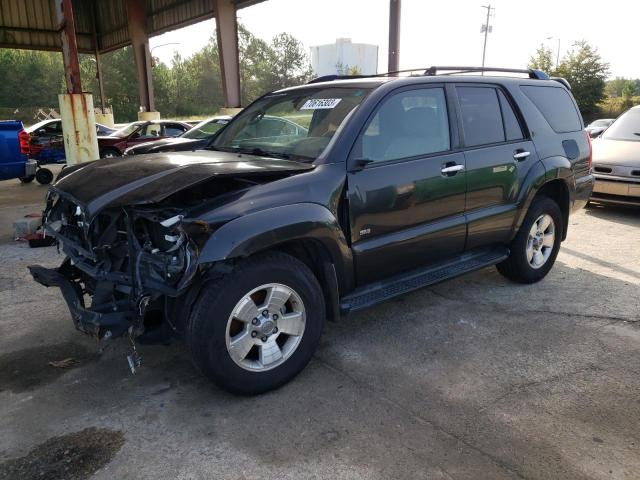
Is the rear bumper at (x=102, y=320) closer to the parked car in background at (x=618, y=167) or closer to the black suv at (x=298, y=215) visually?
the black suv at (x=298, y=215)

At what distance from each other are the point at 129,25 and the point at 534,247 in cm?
2020

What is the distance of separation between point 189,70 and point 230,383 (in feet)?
315

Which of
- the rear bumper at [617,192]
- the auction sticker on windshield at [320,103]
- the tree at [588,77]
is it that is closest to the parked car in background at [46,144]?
the auction sticker on windshield at [320,103]

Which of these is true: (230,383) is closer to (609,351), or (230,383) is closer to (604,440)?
(604,440)

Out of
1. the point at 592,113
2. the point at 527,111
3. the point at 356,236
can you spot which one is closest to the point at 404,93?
the point at 356,236

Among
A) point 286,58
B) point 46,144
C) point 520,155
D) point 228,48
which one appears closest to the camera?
point 520,155

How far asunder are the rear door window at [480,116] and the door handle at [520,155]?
0.17 meters

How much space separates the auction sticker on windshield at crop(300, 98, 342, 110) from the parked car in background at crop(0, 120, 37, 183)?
6.51 metres

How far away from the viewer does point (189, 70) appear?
9125 cm

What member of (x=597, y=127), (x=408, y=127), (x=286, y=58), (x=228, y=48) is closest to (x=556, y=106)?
(x=408, y=127)

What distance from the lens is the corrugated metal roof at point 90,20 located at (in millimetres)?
19312

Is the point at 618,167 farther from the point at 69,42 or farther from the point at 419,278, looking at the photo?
the point at 69,42

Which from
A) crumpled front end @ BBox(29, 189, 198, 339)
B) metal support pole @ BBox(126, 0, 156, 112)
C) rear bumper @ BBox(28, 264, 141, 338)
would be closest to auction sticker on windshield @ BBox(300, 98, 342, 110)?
crumpled front end @ BBox(29, 189, 198, 339)

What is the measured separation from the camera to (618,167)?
7742 millimetres
